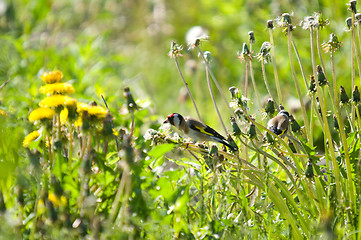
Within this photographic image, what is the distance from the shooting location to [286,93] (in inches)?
152

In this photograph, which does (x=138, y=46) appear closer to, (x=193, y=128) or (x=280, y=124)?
(x=193, y=128)

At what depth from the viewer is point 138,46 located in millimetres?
6250

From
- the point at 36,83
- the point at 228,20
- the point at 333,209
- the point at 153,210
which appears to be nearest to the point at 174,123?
the point at 153,210

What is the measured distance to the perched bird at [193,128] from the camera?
155 centimetres

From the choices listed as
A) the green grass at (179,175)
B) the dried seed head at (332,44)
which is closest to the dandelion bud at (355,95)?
the green grass at (179,175)

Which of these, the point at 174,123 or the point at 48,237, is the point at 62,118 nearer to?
the point at 174,123

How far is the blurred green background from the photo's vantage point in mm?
2938

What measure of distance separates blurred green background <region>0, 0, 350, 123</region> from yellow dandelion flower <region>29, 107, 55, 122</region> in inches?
20.2

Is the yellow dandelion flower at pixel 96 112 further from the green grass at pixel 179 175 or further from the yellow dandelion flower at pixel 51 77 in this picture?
the yellow dandelion flower at pixel 51 77

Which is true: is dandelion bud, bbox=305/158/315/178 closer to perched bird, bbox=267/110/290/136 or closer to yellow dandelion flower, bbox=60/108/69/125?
perched bird, bbox=267/110/290/136

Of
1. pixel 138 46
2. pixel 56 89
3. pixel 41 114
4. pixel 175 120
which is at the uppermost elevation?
pixel 138 46

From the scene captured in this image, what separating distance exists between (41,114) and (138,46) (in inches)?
197

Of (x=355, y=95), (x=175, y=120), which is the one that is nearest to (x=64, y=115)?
(x=175, y=120)

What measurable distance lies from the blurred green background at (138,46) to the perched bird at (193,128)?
0.24 metres
